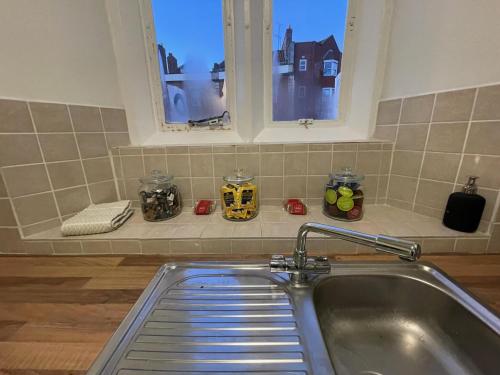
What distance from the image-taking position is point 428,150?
847 millimetres

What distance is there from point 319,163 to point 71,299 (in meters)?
0.97

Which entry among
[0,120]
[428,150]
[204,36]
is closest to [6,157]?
[0,120]

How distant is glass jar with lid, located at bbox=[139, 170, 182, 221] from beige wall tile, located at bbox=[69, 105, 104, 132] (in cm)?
30

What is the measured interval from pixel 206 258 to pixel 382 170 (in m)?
0.86

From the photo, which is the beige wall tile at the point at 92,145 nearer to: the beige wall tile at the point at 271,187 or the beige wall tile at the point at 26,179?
the beige wall tile at the point at 26,179

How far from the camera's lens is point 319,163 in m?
1.00

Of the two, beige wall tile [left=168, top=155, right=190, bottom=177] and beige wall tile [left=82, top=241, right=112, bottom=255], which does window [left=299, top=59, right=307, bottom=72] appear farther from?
beige wall tile [left=82, top=241, right=112, bottom=255]

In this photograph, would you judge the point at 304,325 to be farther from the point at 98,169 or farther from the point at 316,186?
the point at 98,169

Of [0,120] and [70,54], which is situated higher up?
[70,54]

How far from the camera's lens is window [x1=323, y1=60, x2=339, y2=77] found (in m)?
1.12

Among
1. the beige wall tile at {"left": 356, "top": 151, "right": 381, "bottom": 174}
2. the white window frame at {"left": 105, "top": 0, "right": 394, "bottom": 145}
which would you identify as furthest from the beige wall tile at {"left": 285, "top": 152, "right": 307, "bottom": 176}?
the beige wall tile at {"left": 356, "top": 151, "right": 381, "bottom": 174}

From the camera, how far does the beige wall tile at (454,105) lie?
72 centimetres

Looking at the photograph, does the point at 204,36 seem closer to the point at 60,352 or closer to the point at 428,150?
the point at 428,150

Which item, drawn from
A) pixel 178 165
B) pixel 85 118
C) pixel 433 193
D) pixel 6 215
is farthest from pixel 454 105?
pixel 6 215
